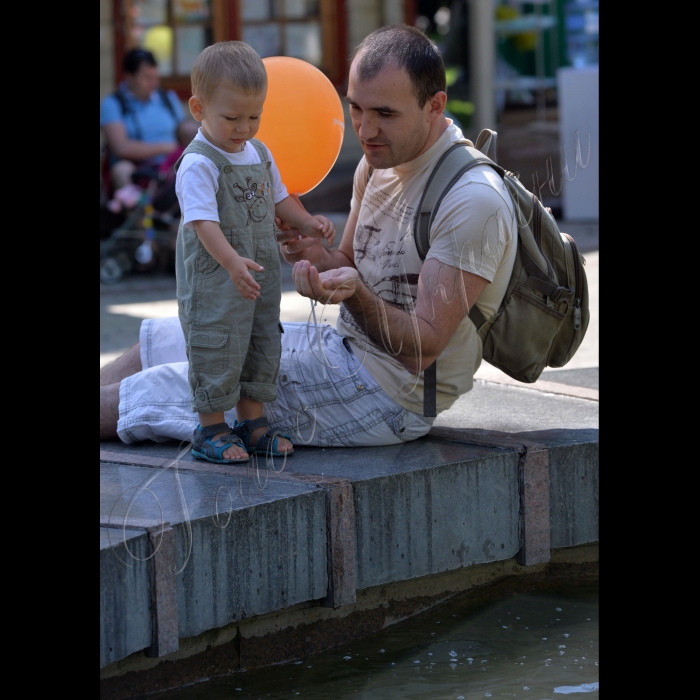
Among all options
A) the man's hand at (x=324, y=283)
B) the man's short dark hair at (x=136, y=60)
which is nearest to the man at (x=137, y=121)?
the man's short dark hair at (x=136, y=60)

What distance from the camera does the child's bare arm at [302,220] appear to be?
3.08 meters

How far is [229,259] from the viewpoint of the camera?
105 inches

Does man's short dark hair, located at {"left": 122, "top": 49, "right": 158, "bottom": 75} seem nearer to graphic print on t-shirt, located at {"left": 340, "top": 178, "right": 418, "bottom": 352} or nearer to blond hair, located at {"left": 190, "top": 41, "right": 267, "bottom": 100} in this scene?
graphic print on t-shirt, located at {"left": 340, "top": 178, "right": 418, "bottom": 352}

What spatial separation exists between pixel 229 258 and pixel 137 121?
6448 millimetres

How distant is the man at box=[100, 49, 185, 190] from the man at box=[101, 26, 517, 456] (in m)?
5.53

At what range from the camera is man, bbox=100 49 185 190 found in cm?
857

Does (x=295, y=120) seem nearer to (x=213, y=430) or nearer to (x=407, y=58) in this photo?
(x=407, y=58)

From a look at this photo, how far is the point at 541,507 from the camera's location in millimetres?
3215

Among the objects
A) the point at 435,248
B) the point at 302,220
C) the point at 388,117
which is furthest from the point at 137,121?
the point at 435,248
